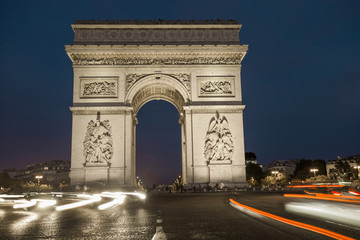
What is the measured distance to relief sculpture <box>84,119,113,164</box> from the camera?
26.3m

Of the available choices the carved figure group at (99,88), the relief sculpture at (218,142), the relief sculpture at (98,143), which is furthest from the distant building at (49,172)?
the relief sculpture at (218,142)

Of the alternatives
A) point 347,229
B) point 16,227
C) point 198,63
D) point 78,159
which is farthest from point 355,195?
point 78,159

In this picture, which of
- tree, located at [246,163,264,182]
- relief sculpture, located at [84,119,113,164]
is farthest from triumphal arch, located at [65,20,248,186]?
tree, located at [246,163,264,182]

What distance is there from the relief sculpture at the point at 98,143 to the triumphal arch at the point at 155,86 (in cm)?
8

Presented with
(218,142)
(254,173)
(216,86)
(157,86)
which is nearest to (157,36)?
(157,86)

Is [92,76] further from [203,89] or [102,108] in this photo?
[203,89]

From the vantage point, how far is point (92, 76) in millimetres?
27828

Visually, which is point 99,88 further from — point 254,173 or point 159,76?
point 254,173

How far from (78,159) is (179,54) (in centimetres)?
1180

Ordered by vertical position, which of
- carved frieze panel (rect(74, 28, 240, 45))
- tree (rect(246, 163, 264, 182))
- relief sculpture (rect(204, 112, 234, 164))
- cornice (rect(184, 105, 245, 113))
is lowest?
tree (rect(246, 163, 264, 182))

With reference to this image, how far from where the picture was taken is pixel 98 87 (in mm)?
27766

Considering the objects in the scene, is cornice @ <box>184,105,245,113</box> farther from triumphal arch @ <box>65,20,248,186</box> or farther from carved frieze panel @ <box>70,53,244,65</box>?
carved frieze panel @ <box>70,53,244,65</box>

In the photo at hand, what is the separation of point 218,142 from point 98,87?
10728 mm

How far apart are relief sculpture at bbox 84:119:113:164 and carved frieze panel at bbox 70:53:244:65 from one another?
518 cm
